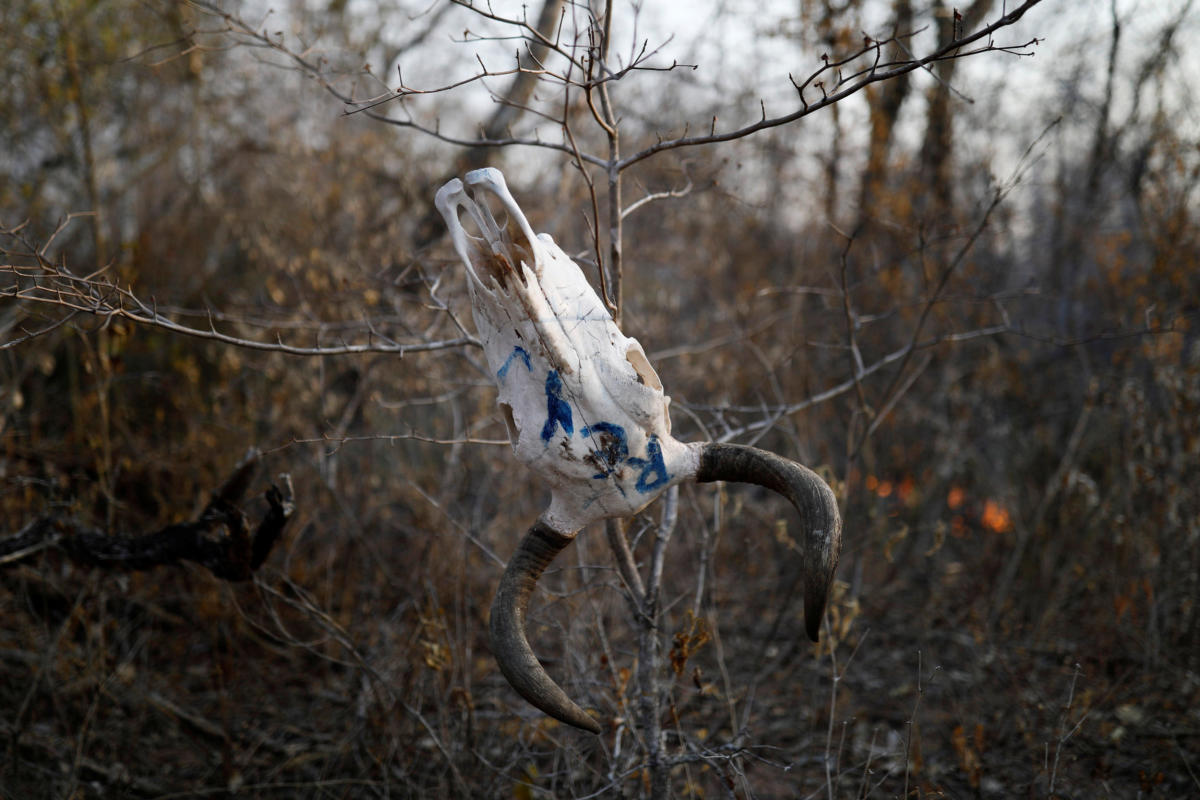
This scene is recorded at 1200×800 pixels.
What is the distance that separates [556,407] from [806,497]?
0.58 meters

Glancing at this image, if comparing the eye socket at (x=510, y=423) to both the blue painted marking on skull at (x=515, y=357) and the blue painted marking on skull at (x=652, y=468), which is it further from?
the blue painted marking on skull at (x=652, y=468)

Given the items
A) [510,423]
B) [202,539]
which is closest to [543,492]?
[202,539]

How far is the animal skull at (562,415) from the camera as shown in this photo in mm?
1757

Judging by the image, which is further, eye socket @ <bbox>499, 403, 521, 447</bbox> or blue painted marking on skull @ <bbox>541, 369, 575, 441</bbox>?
eye socket @ <bbox>499, 403, 521, 447</bbox>

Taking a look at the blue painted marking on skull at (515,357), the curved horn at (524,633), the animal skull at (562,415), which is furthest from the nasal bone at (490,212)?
the curved horn at (524,633)

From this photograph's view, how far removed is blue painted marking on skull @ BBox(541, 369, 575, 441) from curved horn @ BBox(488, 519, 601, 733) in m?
0.27

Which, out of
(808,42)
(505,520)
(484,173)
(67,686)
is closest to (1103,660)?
(505,520)

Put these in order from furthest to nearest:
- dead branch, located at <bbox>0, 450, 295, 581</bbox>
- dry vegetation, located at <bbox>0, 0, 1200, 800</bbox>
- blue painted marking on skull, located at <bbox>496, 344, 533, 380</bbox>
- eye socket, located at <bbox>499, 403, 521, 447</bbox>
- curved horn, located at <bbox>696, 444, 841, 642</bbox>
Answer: dry vegetation, located at <bbox>0, 0, 1200, 800</bbox> → dead branch, located at <bbox>0, 450, 295, 581</bbox> → eye socket, located at <bbox>499, 403, 521, 447</bbox> → blue painted marking on skull, located at <bbox>496, 344, 533, 380</bbox> → curved horn, located at <bbox>696, 444, 841, 642</bbox>

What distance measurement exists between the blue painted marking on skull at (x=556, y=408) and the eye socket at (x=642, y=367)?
0.19 meters

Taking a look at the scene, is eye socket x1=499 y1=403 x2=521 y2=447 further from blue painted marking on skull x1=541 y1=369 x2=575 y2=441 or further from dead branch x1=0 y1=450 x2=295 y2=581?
dead branch x1=0 y1=450 x2=295 y2=581

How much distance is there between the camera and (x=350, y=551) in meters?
4.64

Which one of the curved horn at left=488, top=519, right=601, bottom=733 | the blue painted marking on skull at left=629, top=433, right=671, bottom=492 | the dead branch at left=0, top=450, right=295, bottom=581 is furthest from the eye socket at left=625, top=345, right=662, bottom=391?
the dead branch at left=0, top=450, right=295, bottom=581

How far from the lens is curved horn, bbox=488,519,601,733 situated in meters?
1.79

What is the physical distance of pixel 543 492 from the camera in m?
5.16
